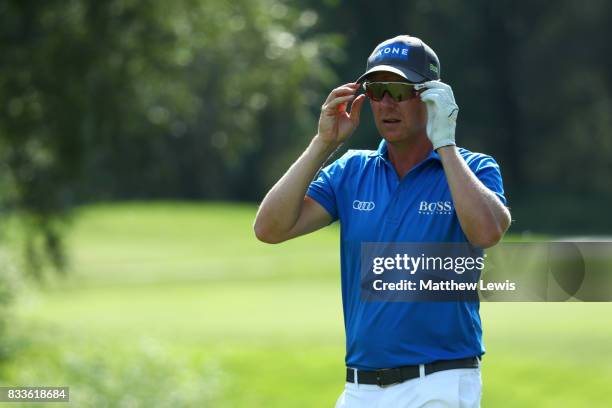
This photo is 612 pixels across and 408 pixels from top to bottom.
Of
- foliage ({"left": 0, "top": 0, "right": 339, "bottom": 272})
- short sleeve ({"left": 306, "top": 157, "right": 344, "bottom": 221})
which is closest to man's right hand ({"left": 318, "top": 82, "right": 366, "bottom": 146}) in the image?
short sleeve ({"left": 306, "top": 157, "right": 344, "bottom": 221})

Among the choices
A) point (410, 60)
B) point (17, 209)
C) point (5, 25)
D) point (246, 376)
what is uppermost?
point (5, 25)

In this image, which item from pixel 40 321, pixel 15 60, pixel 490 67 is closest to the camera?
pixel 15 60

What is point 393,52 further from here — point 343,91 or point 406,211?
point 406,211

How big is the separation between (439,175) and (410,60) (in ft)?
1.34

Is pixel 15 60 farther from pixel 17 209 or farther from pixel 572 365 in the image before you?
pixel 572 365

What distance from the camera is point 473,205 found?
402 cm

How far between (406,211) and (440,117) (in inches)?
14.6

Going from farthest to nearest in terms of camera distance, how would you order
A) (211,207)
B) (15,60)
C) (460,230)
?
(211,207) → (15,60) → (460,230)

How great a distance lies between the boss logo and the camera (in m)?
4.22

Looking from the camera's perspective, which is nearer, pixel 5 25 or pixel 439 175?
pixel 439 175

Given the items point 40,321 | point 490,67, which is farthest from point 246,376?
point 490,67

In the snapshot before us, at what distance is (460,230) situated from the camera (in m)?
4.25

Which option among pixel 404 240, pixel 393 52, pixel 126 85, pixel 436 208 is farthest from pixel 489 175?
pixel 126 85

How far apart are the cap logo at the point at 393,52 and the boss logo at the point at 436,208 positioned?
510 mm
